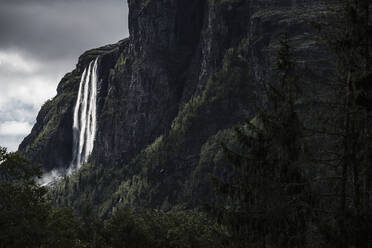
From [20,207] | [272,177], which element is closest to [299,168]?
[272,177]

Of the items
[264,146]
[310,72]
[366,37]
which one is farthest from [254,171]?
[366,37]

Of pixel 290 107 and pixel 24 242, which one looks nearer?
pixel 290 107

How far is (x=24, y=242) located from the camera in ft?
116

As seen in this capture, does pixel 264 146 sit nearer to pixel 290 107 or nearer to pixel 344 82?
pixel 290 107

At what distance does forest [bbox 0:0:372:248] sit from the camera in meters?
19.9

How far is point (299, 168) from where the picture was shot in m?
26.0

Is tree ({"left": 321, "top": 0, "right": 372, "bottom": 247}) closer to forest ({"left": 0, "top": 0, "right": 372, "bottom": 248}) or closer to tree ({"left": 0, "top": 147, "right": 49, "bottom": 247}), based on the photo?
forest ({"left": 0, "top": 0, "right": 372, "bottom": 248})

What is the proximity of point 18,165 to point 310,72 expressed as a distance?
23.3 meters

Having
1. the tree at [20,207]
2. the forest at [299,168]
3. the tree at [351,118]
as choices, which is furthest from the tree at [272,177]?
the tree at [20,207]

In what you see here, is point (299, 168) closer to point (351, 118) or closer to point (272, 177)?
point (272, 177)

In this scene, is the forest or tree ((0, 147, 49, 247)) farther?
tree ((0, 147, 49, 247))

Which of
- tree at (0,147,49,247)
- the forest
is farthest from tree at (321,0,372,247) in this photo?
tree at (0,147,49,247)

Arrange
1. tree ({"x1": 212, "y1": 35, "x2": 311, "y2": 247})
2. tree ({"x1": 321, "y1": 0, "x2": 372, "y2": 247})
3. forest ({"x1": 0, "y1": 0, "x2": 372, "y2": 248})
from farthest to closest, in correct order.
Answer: tree ({"x1": 212, "y1": 35, "x2": 311, "y2": 247}) < forest ({"x1": 0, "y1": 0, "x2": 372, "y2": 248}) < tree ({"x1": 321, "y1": 0, "x2": 372, "y2": 247})

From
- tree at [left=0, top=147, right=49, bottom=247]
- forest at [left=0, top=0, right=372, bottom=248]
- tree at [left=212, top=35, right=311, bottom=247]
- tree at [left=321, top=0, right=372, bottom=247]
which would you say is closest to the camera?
tree at [left=321, top=0, right=372, bottom=247]
